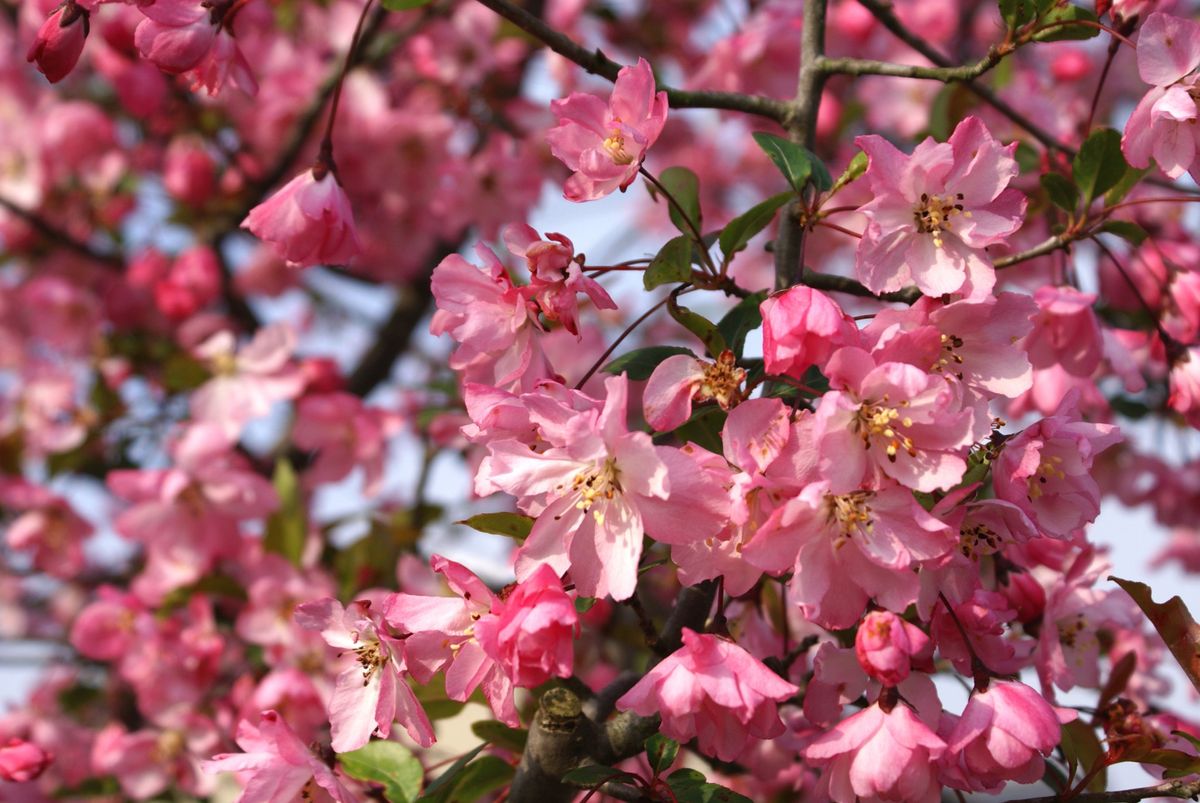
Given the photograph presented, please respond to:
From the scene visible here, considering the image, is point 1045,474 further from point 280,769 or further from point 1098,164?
point 280,769

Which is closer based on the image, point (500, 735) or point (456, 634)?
point (456, 634)

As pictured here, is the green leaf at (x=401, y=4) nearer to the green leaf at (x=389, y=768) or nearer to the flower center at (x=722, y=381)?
the flower center at (x=722, y=381)

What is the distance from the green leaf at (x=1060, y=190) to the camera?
137cm

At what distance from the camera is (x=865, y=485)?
97 cm

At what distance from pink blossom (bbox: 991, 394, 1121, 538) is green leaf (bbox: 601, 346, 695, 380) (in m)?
0.35

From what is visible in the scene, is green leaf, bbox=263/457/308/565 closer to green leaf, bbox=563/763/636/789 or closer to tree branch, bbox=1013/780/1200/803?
green leaf, bbox=563/763/636/789

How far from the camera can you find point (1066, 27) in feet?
4.11

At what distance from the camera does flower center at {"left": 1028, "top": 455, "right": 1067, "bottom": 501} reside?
3.44 feet

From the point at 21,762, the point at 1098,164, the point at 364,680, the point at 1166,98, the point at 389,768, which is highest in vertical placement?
the point at 1166,98

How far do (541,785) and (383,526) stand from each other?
3.89 ft

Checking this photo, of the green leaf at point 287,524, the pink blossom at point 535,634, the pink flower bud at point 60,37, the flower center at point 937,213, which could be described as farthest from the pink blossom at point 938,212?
the green leaf at point 287,524

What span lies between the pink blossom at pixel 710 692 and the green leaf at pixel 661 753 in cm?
8

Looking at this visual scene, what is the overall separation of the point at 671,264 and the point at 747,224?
126mm

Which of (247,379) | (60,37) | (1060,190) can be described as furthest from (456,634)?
(247,379)
